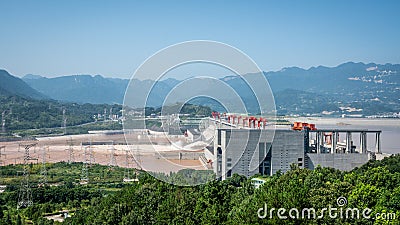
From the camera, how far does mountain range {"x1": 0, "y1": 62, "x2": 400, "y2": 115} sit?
6106 cm

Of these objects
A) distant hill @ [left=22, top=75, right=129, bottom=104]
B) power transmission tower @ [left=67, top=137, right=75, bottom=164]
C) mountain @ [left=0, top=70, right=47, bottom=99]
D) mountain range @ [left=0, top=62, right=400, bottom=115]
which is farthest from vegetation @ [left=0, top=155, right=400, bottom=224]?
distant hill @ [left=22, top=75, right=129, bottom=104]

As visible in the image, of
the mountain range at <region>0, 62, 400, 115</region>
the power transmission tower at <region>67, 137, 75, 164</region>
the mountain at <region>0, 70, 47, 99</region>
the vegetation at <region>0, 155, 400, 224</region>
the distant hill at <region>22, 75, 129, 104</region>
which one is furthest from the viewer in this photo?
the distant hill at <region>22, 75, 129, 104</region>

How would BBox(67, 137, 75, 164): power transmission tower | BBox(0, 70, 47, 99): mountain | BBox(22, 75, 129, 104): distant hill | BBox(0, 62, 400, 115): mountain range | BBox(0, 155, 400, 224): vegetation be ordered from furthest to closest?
BBox(22, 75, 129, 104): distant hill
BBox(0, 70, 47, 99): mountain
BBox(0, 62, 400, 115): mountain range
BBox(67, 137, 75, 164): power transmission tower
BBox(0, 155, 400, 224): vegetation

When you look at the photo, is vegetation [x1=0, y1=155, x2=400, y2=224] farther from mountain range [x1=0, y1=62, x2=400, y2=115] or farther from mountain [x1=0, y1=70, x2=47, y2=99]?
mountain [x1=0, y1=70, x2=47, y2=99]

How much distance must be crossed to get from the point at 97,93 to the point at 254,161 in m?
99.7

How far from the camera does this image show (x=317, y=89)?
10344 centimetres

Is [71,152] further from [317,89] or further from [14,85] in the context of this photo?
[317,89]

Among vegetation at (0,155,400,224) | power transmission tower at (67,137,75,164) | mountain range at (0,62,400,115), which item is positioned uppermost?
mountain range at (0,62,400,115)

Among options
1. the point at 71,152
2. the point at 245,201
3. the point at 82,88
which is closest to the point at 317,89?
the point at 82,88

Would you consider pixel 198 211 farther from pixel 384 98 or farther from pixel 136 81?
pixel 384 98

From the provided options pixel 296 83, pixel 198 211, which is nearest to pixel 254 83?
pixel 198 211

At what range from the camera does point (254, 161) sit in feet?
47.8

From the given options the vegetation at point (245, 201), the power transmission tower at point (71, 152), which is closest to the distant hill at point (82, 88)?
the power transmission tower at point (71, 152)

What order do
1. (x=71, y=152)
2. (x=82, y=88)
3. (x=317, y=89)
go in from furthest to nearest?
(x=82, y=88) → (x=317, y=89) → (x=71, y=152)
